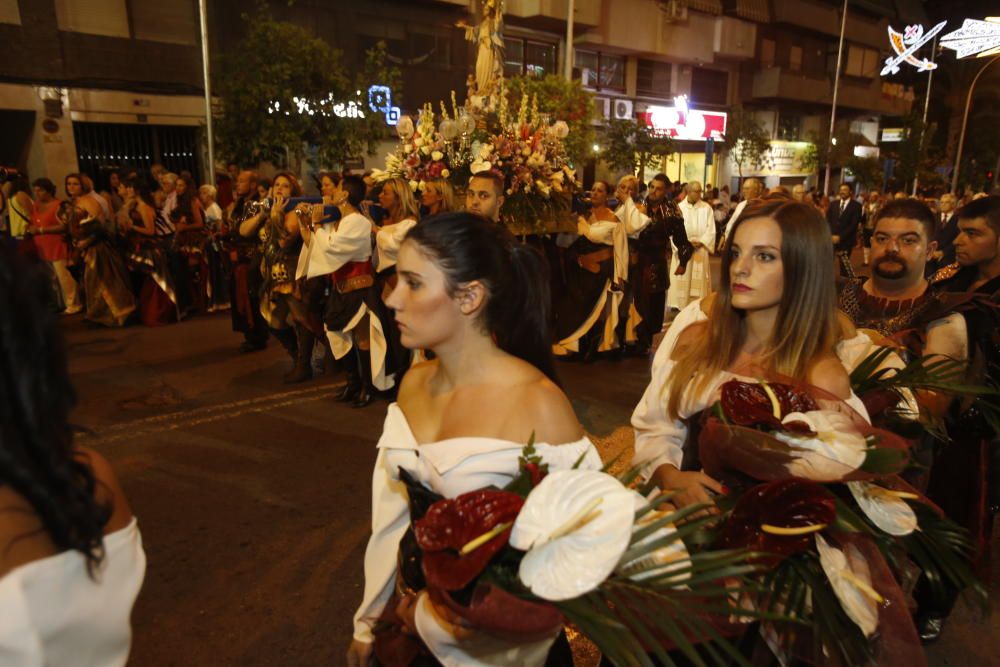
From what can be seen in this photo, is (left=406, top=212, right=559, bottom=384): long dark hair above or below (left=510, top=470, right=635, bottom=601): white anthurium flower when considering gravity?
above

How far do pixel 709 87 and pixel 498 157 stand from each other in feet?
91.9

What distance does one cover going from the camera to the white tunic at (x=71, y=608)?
1036 mm

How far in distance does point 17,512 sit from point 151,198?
9923 mm

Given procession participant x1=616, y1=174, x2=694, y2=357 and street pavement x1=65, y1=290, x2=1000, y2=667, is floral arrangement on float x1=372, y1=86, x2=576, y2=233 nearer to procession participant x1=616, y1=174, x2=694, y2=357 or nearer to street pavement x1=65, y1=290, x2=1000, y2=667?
procession participant x1=616, y1=174, x2=694, y2=357

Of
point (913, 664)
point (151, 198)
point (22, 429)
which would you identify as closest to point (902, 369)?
point (913, 664)

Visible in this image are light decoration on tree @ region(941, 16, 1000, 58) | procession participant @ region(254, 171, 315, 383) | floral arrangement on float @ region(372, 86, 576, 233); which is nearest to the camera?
floral arrangement on float @ region(372, 86, 576, 233)

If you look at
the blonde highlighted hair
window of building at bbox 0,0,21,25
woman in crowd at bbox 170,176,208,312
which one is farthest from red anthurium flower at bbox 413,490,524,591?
window of building at bbox 0,0,21,25

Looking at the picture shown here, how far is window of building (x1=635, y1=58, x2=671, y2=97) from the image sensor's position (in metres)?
27.8

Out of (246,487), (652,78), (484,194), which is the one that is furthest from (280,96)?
(652,78)

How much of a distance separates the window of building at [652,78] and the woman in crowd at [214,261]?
2144cm

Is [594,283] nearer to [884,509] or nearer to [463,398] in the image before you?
[463,398]

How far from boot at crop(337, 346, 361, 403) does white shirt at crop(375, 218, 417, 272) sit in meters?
Answer: 0.87

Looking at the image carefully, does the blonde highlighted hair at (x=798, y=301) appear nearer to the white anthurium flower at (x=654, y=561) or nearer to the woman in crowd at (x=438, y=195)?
the white anthurium flower at (x=654, y=561)

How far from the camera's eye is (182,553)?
3.81 meters
